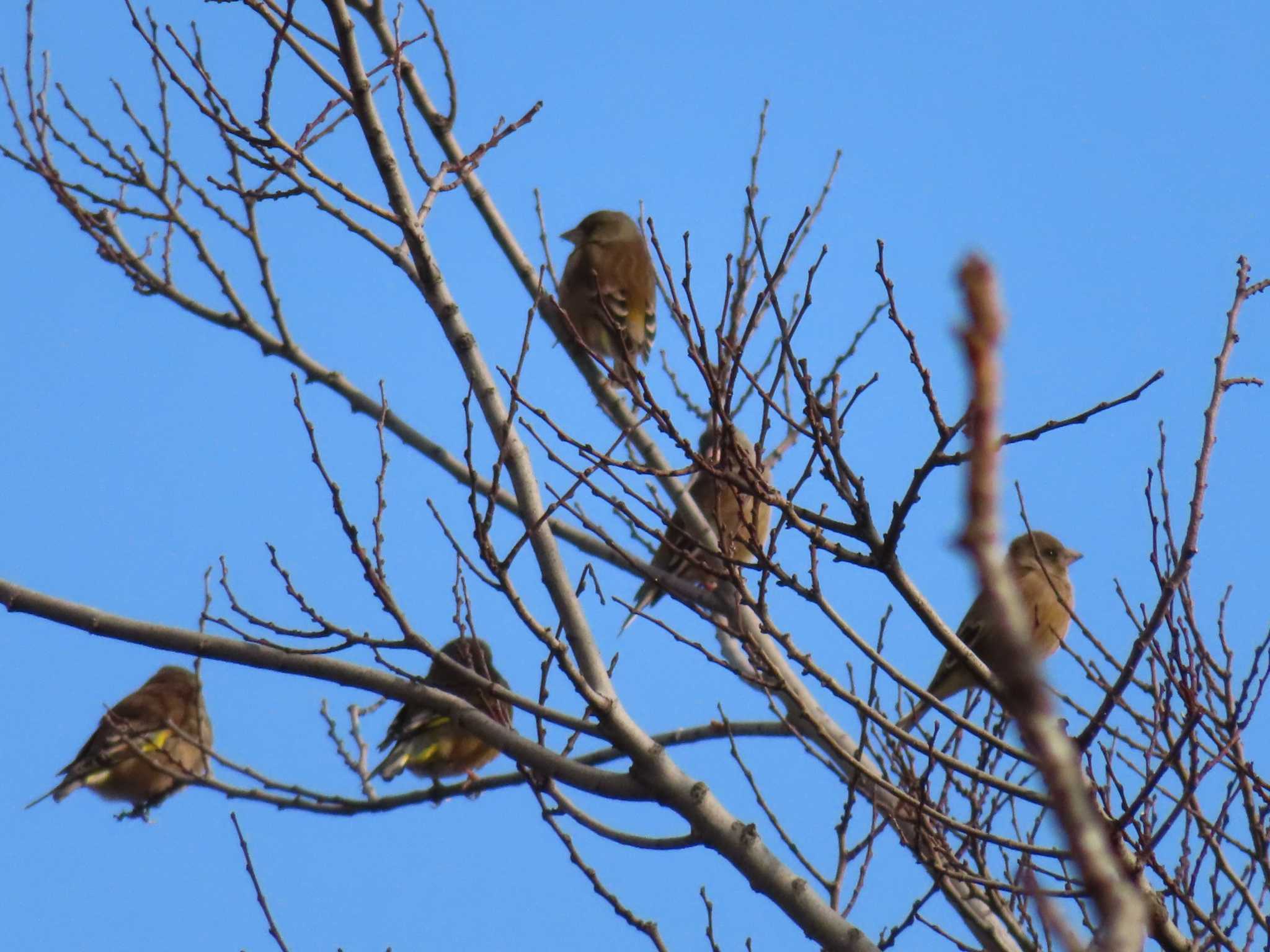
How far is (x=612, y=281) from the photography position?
9.61 metres

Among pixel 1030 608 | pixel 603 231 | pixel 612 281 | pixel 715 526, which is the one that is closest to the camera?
pixel 1030 608

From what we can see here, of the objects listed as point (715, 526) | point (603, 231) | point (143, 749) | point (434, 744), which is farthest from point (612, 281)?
point (143, 749)

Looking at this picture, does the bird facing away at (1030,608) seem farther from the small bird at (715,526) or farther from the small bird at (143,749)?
the small bird at (143,749)

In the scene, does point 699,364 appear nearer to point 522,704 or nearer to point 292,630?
point 522,704

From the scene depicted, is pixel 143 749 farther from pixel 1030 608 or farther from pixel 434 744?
pixel 1030 608

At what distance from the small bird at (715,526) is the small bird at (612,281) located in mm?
848

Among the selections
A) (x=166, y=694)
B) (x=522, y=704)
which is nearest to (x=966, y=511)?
(x=522, y=704)

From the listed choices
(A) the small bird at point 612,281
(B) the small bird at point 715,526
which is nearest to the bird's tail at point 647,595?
(B) the small bird at point 715,526

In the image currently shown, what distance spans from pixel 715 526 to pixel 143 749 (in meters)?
3.80

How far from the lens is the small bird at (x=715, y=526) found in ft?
11.8

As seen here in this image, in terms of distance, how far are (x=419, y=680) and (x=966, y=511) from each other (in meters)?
3.43

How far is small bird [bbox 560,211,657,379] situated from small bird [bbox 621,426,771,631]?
2.78 ft

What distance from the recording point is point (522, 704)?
3865 mm

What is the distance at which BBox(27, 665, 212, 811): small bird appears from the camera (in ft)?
28.9
